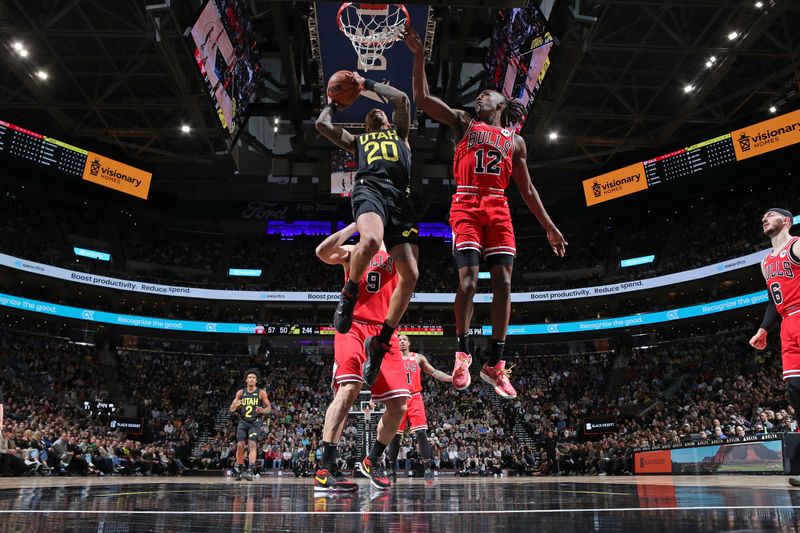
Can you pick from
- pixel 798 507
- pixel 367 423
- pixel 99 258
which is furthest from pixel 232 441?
pixel 798 507

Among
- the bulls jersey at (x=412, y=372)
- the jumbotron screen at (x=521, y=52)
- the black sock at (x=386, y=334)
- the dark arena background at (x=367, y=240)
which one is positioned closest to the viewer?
the black sock at (x=386, y=334)

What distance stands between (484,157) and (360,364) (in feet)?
6.99

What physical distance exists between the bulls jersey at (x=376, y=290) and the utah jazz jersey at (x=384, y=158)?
1.00m

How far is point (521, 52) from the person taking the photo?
1542 centimetres

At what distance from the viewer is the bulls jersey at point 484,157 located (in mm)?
5172

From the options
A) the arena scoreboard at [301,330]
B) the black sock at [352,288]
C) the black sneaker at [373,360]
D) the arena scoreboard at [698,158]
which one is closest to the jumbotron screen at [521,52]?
the black sock at [352,288]

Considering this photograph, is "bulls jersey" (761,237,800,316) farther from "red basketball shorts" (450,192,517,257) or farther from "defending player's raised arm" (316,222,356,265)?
"defending player's raised arm" (316,222,356,265)

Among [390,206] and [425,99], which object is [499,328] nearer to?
[390,206]

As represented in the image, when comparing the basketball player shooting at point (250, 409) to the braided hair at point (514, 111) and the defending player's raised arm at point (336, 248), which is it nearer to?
the defending player's raised arm at point (336, 248)

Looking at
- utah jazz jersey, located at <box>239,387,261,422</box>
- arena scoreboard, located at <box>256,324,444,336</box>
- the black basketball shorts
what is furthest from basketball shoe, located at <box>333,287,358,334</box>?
arena scoreboard, located at <box>256,324,444,336</box>

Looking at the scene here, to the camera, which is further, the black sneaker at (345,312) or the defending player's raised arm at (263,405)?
the defending player's raised arm at (263,405)

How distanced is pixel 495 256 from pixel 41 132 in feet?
83.9

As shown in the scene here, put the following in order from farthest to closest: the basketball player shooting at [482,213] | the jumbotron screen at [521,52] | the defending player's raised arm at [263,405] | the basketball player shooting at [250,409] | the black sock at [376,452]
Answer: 1. the jumbotron screen at [521,52]
2. the basketball player shooting at [250,409]
3. the defending player's raised arm at [263,405]
4. the black sock at [376,452]
5. the basketball player shooting at [482,213]

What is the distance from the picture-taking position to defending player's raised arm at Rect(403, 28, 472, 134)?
16.1ft
